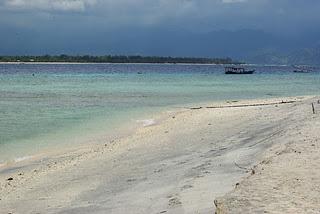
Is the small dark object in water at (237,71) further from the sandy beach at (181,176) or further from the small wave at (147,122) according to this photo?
the sandy beach at (181,176)

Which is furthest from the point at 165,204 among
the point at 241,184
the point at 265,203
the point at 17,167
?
the point at 17,167

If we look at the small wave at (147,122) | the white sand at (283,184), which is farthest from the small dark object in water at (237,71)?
the white sand at (283,184)

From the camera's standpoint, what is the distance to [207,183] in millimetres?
9352

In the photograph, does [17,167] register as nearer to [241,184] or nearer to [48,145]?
[48,145]

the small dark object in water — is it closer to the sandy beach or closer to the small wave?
the small wave

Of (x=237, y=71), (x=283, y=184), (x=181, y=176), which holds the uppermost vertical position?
(x=283, y=184)

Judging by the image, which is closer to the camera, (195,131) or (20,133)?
(195,131)

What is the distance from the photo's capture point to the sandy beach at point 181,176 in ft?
25.2

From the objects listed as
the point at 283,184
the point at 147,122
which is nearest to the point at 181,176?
the point at 283,184

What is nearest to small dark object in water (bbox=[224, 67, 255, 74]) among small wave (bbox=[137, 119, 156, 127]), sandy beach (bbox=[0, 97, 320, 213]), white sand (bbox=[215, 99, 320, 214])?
small wave (bbox=[137, 119, 156, 127])

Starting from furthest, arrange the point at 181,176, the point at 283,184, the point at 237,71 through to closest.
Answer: the point at 237,71, the point at 181,176, the point at 283,184

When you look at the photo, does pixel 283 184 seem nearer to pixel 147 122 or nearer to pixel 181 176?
pixel 181 176

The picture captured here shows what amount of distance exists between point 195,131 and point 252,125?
6.99ft

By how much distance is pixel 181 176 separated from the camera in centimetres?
1056
